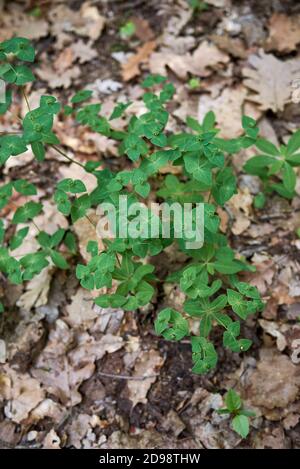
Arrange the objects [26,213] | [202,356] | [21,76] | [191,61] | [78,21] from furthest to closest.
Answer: [78,21]
[191,61]
[26,213]
[21,76]
[202,356]

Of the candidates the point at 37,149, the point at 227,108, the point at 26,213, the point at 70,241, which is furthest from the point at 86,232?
the point at 227,108

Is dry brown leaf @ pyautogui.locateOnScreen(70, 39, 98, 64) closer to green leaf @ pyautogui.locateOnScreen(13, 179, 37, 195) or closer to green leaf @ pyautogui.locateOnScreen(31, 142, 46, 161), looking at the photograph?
green leaf @ pyautogui.locateOnScreen(13, 179, 37, 195)

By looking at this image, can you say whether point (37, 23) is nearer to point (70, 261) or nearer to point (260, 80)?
point (260, 80)

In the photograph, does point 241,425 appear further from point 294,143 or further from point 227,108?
point 227,108

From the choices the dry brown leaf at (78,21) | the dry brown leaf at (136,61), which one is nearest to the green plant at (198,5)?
the dry brown leaf at (136,61)

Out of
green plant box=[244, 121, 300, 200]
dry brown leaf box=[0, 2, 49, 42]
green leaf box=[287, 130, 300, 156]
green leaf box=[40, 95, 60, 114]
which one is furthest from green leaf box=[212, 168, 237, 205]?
dry brown leaf box=[0, 2, 49, 42]

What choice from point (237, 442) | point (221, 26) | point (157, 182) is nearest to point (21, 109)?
point (157, 182)
